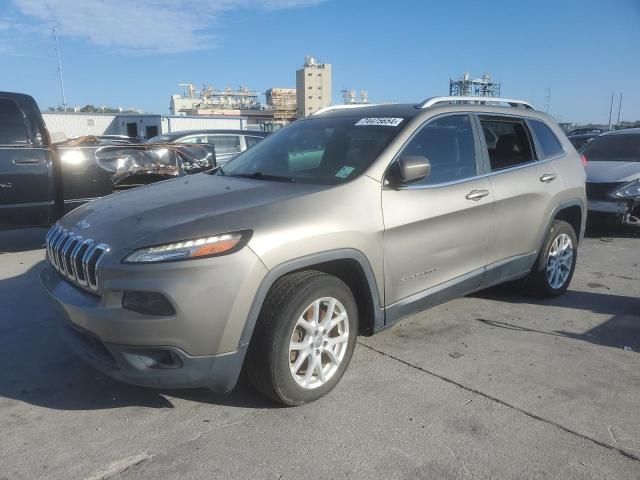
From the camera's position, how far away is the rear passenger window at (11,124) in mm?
6090

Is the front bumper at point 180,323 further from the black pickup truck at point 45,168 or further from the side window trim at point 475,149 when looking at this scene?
the black pickup truck at point 45,168

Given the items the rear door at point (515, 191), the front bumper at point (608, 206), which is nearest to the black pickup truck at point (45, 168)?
the rear door at point (515, 191)

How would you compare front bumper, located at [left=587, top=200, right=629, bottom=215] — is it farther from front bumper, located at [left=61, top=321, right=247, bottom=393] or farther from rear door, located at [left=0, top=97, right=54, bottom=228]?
rear door, located at [left=0, top=97, right=54, bottom=228]

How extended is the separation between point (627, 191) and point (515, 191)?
15.7 ft

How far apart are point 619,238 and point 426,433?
6935mm

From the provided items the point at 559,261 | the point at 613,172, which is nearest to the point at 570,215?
the point at 559,261

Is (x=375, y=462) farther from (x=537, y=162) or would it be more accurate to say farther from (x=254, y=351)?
(x=537, y=162)

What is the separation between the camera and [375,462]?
253 cm

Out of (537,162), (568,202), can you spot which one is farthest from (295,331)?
(568,202)

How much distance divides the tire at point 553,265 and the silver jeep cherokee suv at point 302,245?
0.15m

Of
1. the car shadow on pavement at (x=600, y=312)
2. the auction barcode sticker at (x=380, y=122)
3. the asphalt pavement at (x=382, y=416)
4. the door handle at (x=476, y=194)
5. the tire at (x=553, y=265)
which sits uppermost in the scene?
the auction barcode sticker at (x=380, y=122)

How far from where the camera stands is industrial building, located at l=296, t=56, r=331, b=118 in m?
115

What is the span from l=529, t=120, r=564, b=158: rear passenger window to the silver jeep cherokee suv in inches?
8.7

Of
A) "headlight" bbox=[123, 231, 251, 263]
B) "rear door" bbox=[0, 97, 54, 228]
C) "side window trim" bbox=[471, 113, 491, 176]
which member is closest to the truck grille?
"headlight" bbox=[123, 231, 251, 263]
